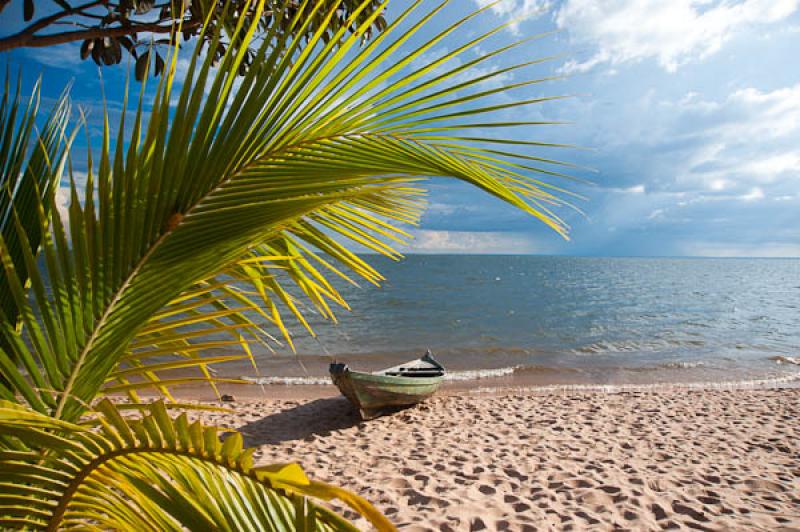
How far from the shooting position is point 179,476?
91 centimetres

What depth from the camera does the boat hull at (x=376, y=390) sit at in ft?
27.9

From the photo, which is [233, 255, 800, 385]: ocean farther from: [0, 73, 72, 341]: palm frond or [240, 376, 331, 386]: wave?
[0, 73, 72, 341]: palm frond

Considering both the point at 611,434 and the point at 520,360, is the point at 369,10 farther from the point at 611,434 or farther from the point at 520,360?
the point at 520,360

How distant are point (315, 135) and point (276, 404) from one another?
10.0m

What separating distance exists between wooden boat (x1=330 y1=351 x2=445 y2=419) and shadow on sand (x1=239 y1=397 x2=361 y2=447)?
0.44 meters

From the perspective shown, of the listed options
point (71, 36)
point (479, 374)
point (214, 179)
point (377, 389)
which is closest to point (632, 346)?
point (479, 374)

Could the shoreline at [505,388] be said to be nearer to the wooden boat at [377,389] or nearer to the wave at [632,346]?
the wooden boat at [377,389]

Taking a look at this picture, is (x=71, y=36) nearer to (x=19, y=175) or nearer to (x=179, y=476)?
(x=19, y=175)

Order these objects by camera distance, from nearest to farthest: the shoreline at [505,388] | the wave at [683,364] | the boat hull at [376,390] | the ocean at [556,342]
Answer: the boat hull at [376,390] → the shoreline at [505,388] → the ocean at [556,342] → the wave at [683,364]

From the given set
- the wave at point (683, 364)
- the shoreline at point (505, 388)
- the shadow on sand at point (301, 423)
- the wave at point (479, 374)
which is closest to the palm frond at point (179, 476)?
the shadow on sand at point (301, 423)

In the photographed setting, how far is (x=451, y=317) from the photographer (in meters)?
28.3

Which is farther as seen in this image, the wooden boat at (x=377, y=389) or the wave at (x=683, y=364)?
the wave at (x=683, y=364)

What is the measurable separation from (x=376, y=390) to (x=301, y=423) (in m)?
1.55

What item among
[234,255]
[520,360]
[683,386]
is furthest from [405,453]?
[520,360]
